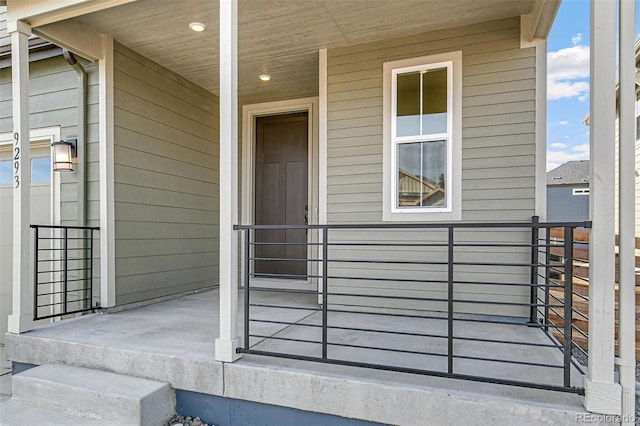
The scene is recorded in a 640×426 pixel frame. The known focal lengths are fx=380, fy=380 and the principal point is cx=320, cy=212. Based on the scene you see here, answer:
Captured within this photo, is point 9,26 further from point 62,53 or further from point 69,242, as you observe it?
point 69,242

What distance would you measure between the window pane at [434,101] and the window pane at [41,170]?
12.5 feet

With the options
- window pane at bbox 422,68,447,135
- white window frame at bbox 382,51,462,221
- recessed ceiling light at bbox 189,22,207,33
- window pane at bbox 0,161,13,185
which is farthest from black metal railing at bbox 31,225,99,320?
window pane at bbox 422,68,447,135

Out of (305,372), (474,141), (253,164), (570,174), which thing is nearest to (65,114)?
(253,164)

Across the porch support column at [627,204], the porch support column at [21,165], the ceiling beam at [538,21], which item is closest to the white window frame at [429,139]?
the ceiling beam at [538,21]

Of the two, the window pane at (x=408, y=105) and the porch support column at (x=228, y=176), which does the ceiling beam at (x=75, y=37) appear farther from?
the window pane at (x=408, y=105)

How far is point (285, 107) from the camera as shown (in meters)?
4.76

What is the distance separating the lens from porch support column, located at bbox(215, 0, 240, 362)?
2.32 m

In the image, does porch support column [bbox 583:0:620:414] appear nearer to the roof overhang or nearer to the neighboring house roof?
the roof overhang

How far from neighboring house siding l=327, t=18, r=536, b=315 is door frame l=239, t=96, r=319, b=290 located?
0.90 metres

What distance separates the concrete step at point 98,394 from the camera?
216 centimetres

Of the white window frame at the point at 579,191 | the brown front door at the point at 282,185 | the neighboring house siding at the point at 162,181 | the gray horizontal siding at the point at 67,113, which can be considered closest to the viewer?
the gray horizontal siding at the point at 67,113

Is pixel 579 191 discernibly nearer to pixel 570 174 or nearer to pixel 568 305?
pixel 570 174

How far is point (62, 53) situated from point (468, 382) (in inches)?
175

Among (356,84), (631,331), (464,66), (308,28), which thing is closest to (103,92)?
(308,28)
